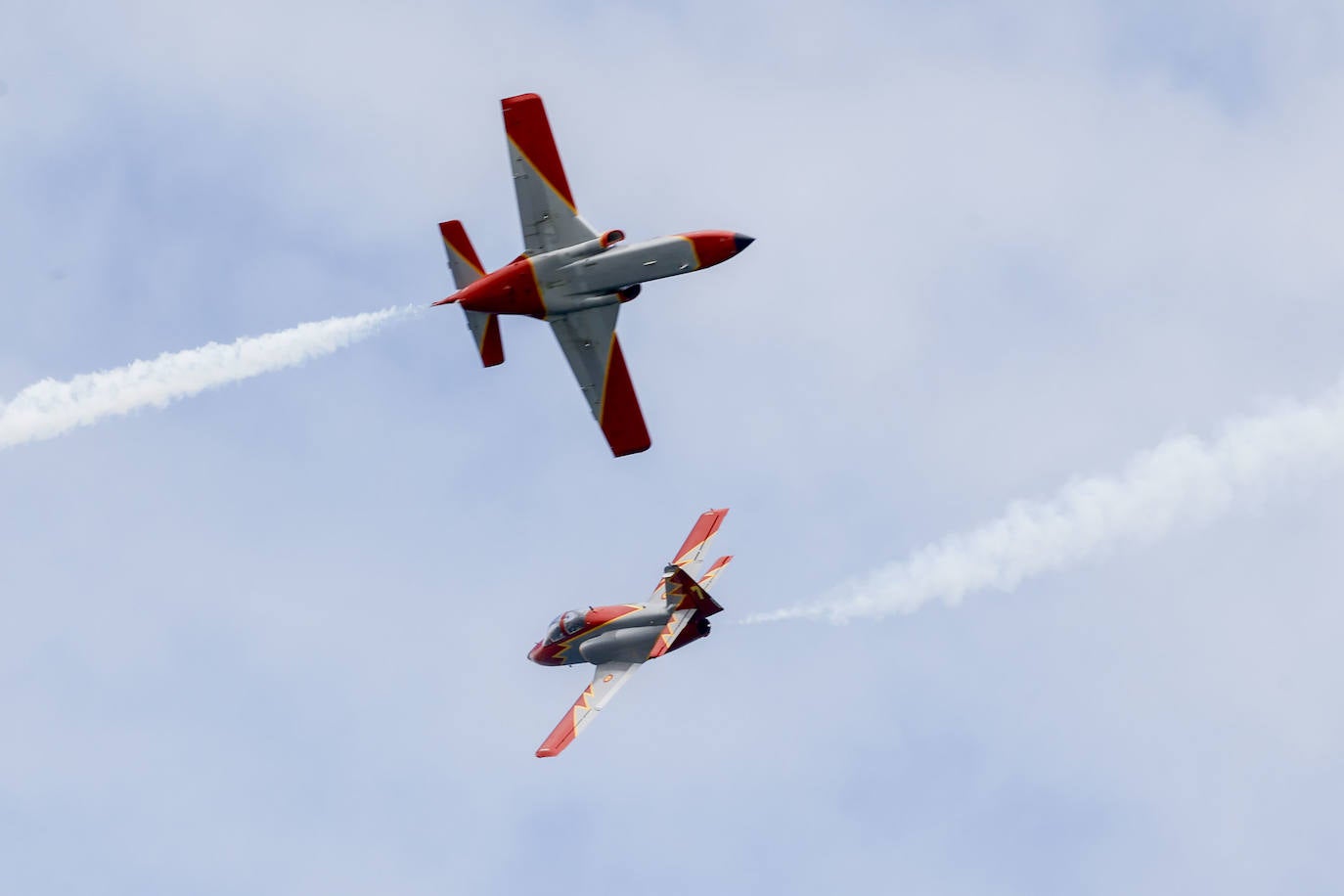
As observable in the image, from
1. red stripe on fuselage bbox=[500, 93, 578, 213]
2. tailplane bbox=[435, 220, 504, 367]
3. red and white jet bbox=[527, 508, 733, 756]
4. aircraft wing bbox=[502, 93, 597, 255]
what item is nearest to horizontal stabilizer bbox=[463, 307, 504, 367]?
tailplane bbox=[435, 220, 504, 367]

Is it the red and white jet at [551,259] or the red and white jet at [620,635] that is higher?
the red and white jet at [551,259]

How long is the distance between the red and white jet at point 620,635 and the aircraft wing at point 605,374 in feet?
17.3

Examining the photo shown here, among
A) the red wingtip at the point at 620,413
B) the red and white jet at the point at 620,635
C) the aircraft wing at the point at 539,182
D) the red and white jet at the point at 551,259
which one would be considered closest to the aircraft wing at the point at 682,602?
the red and white jet at the point at 620,635

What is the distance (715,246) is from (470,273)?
26.1 ft

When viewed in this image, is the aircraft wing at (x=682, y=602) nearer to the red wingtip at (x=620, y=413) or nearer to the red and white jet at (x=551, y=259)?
the red wingtip at (x=620, y=413)

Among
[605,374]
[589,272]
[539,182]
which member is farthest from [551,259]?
[605,374]

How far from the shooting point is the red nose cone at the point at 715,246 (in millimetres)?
55469

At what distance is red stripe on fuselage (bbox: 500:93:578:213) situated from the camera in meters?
56.7

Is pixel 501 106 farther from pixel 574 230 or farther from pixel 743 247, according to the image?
pixel 743 247

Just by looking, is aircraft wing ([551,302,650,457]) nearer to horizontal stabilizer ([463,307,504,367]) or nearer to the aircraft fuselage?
the aircraft fuselage

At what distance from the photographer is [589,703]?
61656 millimetres

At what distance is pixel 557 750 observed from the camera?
5972cm

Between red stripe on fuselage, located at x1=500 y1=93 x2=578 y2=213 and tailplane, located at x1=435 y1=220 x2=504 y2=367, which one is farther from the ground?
red stripe on fuselage, located at x1=500 y1=93 x2=578 y2=213

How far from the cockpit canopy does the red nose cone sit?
15571 millimetres
